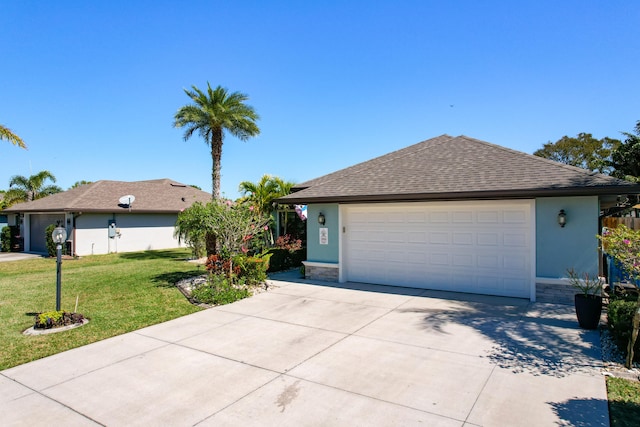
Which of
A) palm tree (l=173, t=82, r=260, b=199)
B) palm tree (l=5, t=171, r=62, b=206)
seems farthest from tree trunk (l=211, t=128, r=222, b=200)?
palm tree (l=5, t=171, r=62, b=206)

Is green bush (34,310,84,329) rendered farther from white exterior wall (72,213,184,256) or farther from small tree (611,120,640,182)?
small tree (611,120,640,182)

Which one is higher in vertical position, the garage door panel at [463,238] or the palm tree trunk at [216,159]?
the palm tree trunk at [216,159]

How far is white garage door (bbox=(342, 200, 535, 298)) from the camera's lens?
337 inches

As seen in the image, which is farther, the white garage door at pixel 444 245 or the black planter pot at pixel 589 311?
the white garage door at pixel 444 245

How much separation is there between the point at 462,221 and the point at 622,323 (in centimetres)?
445

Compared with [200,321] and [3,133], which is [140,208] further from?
[200,321]

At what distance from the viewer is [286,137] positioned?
64.8ft

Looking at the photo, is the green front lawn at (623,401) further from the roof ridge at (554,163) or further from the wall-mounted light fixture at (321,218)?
the wall-mounted light fixture at (321,218)

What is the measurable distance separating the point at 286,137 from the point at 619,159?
82.2ft

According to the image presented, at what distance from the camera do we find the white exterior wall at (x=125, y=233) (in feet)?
65.3

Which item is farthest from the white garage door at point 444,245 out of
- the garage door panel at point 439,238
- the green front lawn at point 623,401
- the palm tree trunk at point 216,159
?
the palm tree trunk at point 216,159

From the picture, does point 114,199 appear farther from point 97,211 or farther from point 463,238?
point 463,238

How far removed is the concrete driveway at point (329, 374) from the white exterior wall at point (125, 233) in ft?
53.9

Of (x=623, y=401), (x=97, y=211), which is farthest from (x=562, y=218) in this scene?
(x=97, y=211)
